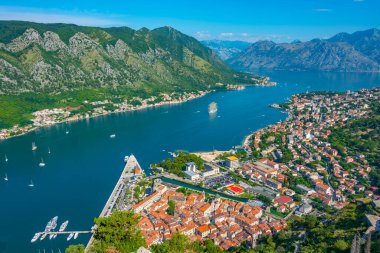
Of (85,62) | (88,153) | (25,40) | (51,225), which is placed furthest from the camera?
(85,62)

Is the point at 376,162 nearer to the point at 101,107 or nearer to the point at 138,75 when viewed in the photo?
the point at 101,107

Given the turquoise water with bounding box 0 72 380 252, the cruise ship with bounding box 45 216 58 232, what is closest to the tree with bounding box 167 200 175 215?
the turquoise water with bounding box 0 72 380 252

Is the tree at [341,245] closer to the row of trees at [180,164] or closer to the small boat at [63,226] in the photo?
the small boat at [63,226]

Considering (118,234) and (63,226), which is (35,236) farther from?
(118,234)

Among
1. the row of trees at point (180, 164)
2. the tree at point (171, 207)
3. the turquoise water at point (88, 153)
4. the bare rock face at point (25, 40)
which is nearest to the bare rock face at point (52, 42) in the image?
the bare rock face at point (25, 40)

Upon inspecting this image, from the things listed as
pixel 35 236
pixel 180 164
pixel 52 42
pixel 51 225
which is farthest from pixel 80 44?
pixel 35 236

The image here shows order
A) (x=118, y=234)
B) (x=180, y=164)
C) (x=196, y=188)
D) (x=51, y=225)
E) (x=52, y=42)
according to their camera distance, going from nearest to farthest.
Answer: (x=118, y=234), (x=51, y=225), (x=196, y=188), (x=180, y=164), (x=52, y=42)

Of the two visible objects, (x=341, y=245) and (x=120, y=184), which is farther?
(x=120, y=184)

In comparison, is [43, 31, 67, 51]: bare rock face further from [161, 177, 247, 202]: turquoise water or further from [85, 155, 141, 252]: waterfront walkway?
[161, 177, 247, 202]: turquoise water
